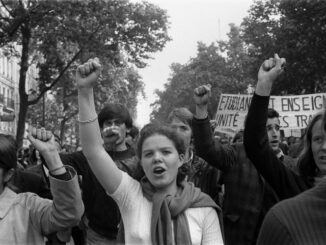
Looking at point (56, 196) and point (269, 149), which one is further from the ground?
point (269, 149)

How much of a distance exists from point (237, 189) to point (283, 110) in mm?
7011

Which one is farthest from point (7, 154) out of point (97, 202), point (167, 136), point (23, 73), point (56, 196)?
point (23, 73)

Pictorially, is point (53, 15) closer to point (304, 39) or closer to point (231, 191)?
point (304, 39)

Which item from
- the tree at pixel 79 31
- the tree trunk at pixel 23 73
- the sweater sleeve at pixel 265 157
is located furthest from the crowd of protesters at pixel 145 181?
the tree trunk at pixel 23 73

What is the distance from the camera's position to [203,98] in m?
3.35

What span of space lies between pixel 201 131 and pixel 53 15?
17.0 metres

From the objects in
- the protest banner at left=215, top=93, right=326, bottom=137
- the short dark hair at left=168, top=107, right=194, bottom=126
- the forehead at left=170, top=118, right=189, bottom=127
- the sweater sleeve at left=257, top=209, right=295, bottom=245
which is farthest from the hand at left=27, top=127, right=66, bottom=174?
the protest banner at left=215, top=93, right=326, bottom=137

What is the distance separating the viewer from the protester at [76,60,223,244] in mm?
2568

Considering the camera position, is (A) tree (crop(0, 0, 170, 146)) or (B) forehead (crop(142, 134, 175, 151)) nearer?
(B) forehead (crop(142, 134, 175, 151))

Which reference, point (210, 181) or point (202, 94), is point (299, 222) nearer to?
point (202, 94)

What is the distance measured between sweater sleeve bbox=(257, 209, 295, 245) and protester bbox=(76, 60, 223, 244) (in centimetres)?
107

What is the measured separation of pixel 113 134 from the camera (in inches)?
161

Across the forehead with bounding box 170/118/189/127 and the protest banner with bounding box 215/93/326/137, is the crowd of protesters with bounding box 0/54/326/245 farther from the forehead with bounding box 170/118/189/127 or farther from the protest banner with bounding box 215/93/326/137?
the protest banner with bounding box 215/93/326/137

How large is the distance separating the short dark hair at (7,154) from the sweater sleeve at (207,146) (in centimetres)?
123
